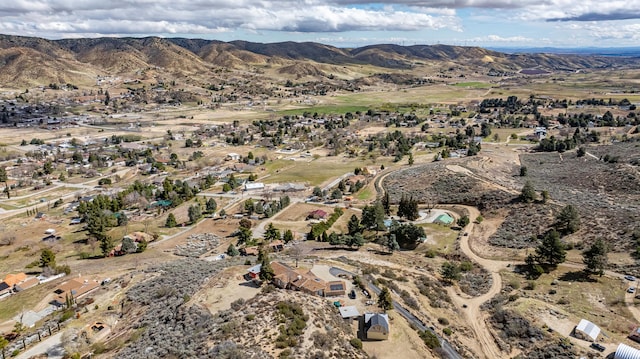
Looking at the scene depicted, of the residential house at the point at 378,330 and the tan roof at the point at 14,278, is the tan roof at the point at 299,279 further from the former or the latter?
the tan roof at the point at 14,278

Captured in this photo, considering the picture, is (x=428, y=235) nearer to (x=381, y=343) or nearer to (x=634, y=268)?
(x=634, y=268)

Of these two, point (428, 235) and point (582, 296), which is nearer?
point (582, 296)

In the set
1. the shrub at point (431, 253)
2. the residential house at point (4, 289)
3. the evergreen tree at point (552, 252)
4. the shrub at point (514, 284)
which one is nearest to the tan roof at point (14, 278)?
the residential house at point (4, 289)

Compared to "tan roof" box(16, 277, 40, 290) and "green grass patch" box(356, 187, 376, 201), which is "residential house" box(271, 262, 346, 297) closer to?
"tan roof" box(16, 277, 40, 290)

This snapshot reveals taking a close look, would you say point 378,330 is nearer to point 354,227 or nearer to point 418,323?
point 418,323

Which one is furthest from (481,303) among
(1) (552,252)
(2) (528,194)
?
(2) (528,194)

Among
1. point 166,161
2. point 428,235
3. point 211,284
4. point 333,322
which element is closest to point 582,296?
point 428,235

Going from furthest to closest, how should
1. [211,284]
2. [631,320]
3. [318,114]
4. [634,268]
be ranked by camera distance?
[318,114], [634,268], [211,284], [631,320]
